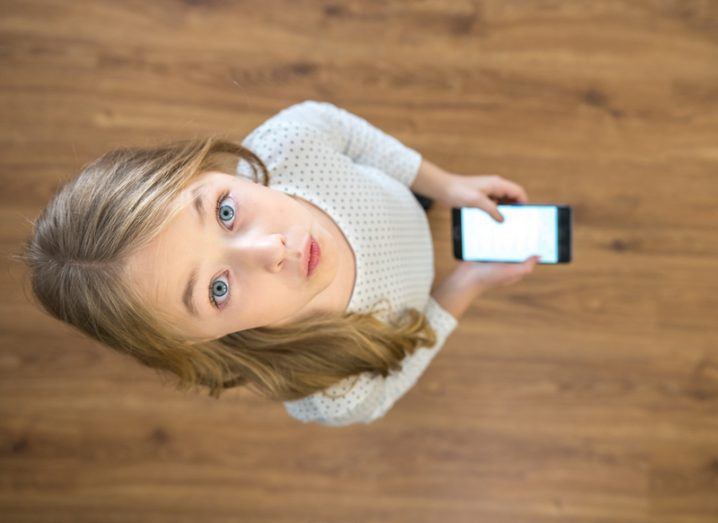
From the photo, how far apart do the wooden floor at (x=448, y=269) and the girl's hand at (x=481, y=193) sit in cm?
14

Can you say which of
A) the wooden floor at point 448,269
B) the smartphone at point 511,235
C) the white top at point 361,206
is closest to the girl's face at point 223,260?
the white top at point 361,206

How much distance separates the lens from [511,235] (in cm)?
87

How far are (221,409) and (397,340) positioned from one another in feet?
1.58

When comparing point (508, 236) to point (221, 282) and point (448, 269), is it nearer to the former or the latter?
point (448, 269)

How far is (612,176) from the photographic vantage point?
1.04m

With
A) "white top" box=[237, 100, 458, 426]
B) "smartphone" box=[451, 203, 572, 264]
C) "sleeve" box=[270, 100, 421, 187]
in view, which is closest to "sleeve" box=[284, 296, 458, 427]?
"white top" box=[237, 100, 458, 426]

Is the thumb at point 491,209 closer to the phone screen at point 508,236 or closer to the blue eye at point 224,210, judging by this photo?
the phone screen at point 508,236

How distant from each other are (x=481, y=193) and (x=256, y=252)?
42 cm

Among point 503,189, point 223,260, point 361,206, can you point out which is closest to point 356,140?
point 361,206

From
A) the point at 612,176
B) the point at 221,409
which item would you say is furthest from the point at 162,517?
the point at 612,176

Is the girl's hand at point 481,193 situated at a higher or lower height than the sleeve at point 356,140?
lower

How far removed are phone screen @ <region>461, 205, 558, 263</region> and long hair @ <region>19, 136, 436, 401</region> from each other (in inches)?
8.3

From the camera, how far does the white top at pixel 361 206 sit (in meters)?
0.72

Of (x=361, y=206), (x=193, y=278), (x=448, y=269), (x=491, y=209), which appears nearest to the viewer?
(x=193, y=278)
